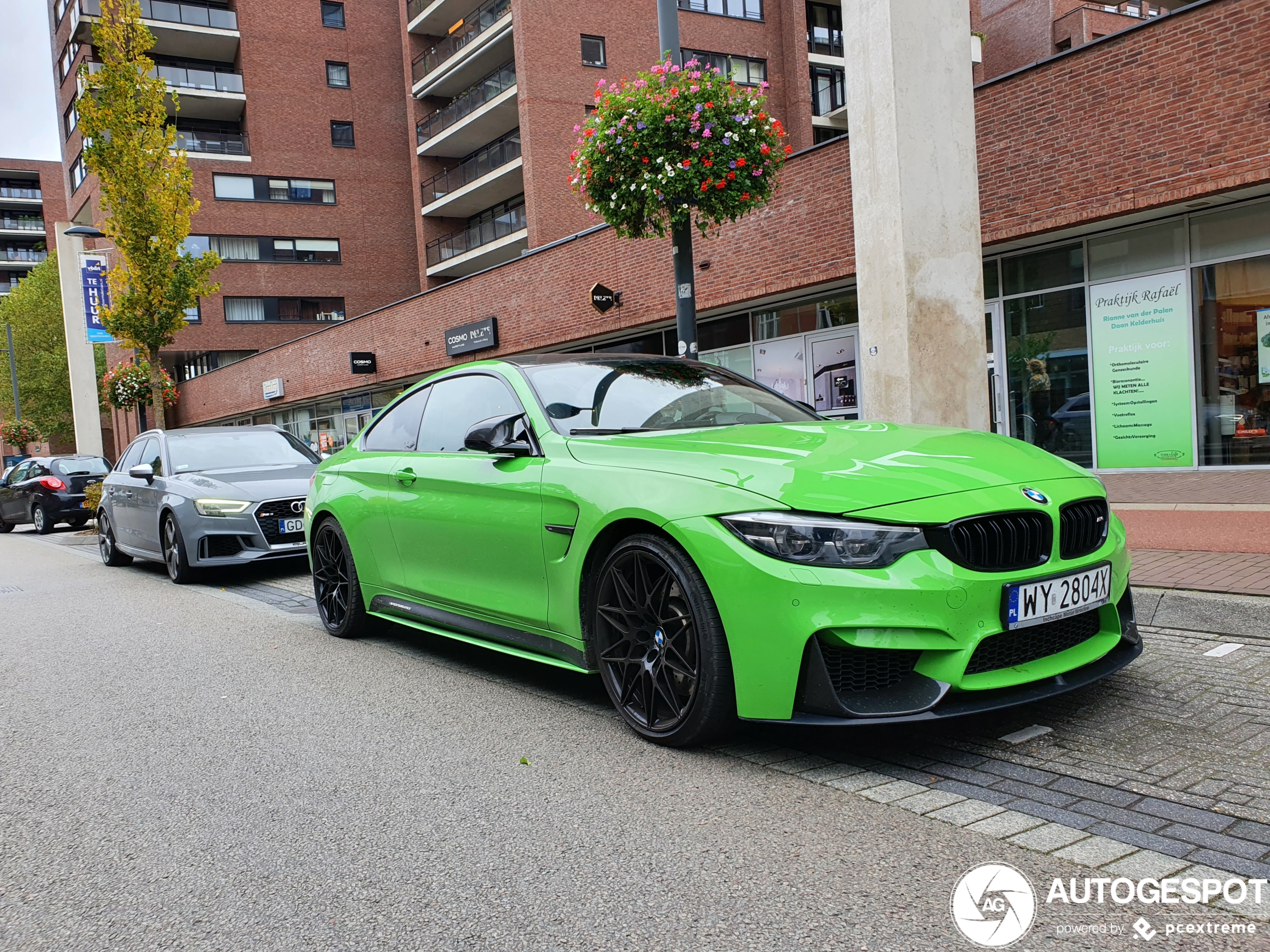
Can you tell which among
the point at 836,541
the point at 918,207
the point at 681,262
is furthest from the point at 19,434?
the point at 836,541

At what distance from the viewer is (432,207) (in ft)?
117

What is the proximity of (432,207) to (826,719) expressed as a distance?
35.1m

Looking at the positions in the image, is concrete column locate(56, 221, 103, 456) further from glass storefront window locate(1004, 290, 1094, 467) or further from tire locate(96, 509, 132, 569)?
glass storefront window locate(1004, 290, 1094, 467)

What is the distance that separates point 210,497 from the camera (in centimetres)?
929

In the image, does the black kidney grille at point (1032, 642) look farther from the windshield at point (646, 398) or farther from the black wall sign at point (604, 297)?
the black wall sign at point (604, 297)

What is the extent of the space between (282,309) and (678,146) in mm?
36028

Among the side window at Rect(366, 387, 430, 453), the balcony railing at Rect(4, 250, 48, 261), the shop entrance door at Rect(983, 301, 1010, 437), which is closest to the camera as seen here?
the side window at Rect(366, 387, 430, 453)

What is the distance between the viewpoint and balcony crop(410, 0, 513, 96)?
101ft

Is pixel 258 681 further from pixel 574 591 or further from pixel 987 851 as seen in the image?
pixel 987 851

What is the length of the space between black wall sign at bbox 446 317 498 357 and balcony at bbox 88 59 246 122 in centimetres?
2293

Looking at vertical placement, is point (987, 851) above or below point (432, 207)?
below

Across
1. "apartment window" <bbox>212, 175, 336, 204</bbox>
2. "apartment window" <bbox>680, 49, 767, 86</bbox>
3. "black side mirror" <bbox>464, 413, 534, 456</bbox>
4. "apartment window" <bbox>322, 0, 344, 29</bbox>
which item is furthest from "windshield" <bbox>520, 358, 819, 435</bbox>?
"apartment window" <bbox>322, 0, 344, 29</bbox>

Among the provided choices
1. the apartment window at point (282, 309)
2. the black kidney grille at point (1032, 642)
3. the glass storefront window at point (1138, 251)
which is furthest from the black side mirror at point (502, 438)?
the apartment window at point (282, 309)

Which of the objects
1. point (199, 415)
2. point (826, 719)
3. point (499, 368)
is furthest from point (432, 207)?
point (826, 719)
